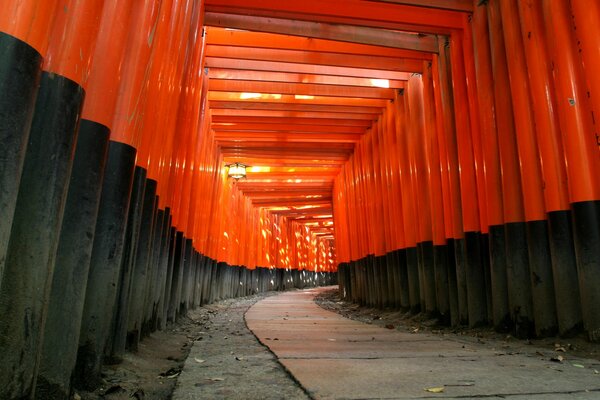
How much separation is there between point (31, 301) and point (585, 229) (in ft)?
13.0

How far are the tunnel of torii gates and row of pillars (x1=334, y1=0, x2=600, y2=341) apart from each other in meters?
0.02

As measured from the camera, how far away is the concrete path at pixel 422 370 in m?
1.90

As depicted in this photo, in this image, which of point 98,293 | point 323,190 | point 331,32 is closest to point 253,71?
point 331,32

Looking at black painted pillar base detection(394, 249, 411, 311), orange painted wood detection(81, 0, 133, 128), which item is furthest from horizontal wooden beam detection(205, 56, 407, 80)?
orange painted wood detection(81, 0, 133, 128)

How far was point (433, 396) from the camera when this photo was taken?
1834 mm

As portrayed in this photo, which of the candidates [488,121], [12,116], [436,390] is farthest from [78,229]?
[488,121]

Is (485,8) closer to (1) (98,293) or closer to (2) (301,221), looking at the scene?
(1) (98,293)

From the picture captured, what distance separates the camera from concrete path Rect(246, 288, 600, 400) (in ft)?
6.24

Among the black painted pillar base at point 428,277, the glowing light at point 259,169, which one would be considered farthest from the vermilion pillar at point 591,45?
the glowing light at point 259,169

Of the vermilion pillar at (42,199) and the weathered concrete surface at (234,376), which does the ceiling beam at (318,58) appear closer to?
the weathered concrete surface at (234,376)

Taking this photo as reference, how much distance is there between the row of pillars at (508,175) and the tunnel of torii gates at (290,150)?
2cm

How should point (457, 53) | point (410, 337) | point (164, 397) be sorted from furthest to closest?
point (457, 53) → point (410, 337) → point (164, 397)

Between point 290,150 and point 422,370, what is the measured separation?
9242 millimetres

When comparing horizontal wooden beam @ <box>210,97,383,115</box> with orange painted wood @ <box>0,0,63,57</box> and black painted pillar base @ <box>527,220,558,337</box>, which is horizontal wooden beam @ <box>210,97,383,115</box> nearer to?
black painted pillar base @ <box>527,220,558,337</box>
